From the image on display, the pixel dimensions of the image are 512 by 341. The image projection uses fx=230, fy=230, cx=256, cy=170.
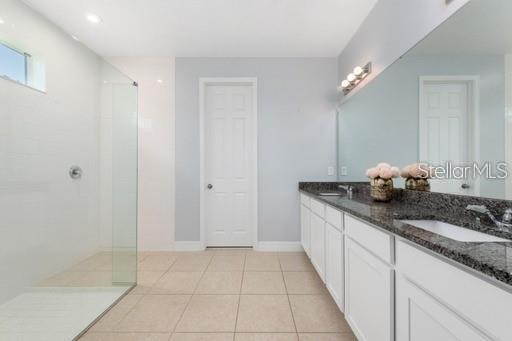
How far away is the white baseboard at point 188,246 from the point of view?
3.21 metres

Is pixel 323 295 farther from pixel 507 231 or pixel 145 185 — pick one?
pixel 145 185

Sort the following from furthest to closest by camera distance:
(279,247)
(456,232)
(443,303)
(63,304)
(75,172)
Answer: (279,247) → (75,172) → (63,304) → (456,232) → (443,303)

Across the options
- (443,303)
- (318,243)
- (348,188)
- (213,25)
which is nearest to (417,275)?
(443,303)

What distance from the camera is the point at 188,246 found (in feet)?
10.5

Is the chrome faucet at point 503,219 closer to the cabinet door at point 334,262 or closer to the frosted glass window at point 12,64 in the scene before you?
the cabinet door at point 334,262

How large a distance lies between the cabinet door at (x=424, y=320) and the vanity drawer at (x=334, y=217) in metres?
0.65

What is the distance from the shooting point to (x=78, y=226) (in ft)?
6.86

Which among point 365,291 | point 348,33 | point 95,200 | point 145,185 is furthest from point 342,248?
point 145,185

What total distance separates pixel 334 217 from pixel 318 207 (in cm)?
47

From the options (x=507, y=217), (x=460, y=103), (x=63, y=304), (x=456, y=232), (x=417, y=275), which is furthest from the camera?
(x=63, y=304)

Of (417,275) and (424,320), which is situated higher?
(417,275)

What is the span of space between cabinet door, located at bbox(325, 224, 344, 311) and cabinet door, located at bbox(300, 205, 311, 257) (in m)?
0.71

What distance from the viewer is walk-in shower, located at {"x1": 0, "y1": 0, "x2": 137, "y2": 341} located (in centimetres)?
156

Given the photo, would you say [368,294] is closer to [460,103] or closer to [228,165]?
[460,103]
